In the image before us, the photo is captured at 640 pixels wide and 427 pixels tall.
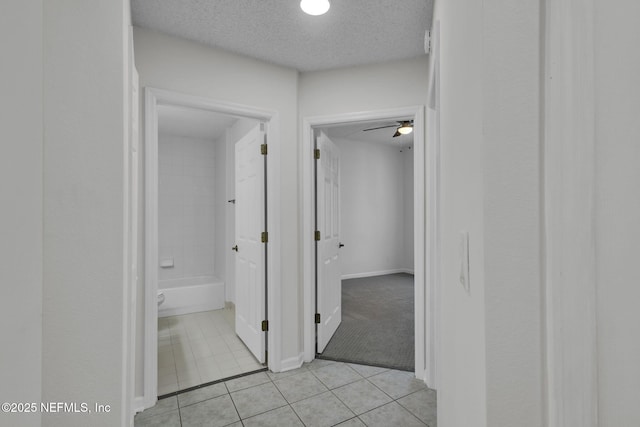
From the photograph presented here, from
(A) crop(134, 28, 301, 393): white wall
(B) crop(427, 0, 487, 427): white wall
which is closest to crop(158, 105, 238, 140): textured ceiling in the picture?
(A) crop(134, 28, 301, 393): white wall

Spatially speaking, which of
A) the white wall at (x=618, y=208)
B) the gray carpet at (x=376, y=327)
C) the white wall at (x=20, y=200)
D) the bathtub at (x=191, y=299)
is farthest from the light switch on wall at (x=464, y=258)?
the bathtub at (x=191, y=299)

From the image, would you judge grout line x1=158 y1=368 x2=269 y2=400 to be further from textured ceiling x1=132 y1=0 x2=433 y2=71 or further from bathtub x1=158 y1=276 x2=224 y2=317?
textured ceiling x1=132 y1=0 x2=433 y2=71

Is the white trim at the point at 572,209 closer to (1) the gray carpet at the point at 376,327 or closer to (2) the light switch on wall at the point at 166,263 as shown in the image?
(1) the gray carpet at the point at 376,327

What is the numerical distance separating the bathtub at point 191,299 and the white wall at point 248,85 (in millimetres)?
1972

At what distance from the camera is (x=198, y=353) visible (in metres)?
2.74

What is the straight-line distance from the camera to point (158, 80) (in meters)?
2.04

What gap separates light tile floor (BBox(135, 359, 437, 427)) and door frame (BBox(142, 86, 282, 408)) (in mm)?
201

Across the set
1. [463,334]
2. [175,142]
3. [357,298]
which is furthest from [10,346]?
[175,142]

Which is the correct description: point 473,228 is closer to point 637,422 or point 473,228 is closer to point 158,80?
point 637,422

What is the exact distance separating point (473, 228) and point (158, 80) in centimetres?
222

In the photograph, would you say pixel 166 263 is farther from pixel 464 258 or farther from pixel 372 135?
pixel 464 258

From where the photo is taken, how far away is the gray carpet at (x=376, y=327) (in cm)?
263

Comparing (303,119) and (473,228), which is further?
(303,119)

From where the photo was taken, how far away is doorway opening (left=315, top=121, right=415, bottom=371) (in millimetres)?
2725
